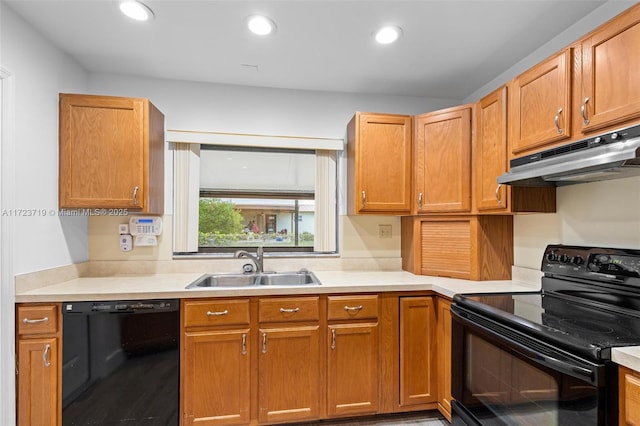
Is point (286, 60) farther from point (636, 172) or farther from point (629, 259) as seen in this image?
point (629, 259)

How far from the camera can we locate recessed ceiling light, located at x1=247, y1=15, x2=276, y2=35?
1.74 m

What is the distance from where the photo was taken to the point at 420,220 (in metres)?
2.45

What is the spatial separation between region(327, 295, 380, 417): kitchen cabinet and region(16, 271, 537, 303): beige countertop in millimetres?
116

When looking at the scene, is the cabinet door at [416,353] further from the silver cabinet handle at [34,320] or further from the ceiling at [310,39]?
the silver cabinet handle at [34,320]

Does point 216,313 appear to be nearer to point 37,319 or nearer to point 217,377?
point 217,377

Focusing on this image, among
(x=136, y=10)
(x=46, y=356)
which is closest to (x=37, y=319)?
(x=46, y=356)

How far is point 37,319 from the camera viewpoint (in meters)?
1.71

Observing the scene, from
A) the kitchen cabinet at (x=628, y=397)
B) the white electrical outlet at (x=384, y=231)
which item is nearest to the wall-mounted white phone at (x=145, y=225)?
the white electrical outlet at (x=384, y=231)

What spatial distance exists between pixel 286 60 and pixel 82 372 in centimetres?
229

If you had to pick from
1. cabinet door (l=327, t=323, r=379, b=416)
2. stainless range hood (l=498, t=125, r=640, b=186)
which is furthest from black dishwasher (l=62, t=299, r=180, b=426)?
stainless range hood (l=498, t=125, r=640, b=186)

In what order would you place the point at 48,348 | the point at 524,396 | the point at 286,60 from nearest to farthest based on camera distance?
the point at 524,396 < the point at 48,348 < the point at 286,60

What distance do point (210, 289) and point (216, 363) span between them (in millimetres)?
445

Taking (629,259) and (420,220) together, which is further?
(420,220)

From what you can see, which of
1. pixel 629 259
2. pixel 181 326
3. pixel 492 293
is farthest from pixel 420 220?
pixel 181 326
